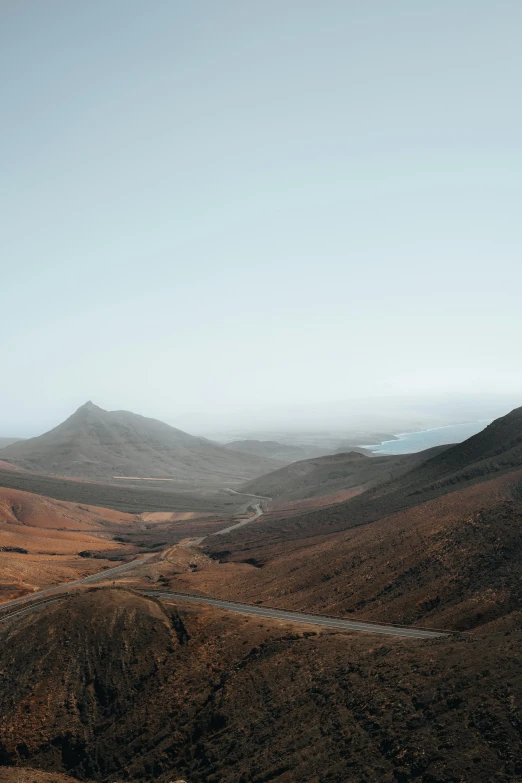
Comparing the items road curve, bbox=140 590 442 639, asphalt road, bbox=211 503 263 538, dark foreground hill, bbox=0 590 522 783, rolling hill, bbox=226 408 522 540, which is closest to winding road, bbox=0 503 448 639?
road curve, bbox=140 590 442 639

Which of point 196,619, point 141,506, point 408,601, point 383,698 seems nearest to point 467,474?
point 408,601

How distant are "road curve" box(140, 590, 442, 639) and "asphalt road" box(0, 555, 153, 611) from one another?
511 inches

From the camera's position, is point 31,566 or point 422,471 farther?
point 422,471

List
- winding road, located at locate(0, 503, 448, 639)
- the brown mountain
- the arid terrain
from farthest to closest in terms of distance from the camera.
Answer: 1. the brown mountain
2. winding road, located at locate(0, 503, 448, 639)
3. the arid terrain

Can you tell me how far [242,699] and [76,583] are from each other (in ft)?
139

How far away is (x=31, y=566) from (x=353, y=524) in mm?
46636

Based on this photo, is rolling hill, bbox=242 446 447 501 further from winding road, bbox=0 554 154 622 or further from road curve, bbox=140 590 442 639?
road curve, bbox=140 590 442 639

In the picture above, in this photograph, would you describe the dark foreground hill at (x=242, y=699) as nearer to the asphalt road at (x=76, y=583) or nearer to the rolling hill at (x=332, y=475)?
the asphalt road at (x=76, y=583)

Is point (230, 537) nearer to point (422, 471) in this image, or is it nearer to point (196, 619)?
point (422, 471)

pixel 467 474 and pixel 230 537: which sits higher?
pixel 467 474

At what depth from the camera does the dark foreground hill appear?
2355 cm

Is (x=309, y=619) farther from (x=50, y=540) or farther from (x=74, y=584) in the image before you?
(x=50, y=540)

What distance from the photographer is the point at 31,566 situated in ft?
236

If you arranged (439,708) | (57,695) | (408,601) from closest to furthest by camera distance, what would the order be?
(439,708), (57,695), (408,601)
